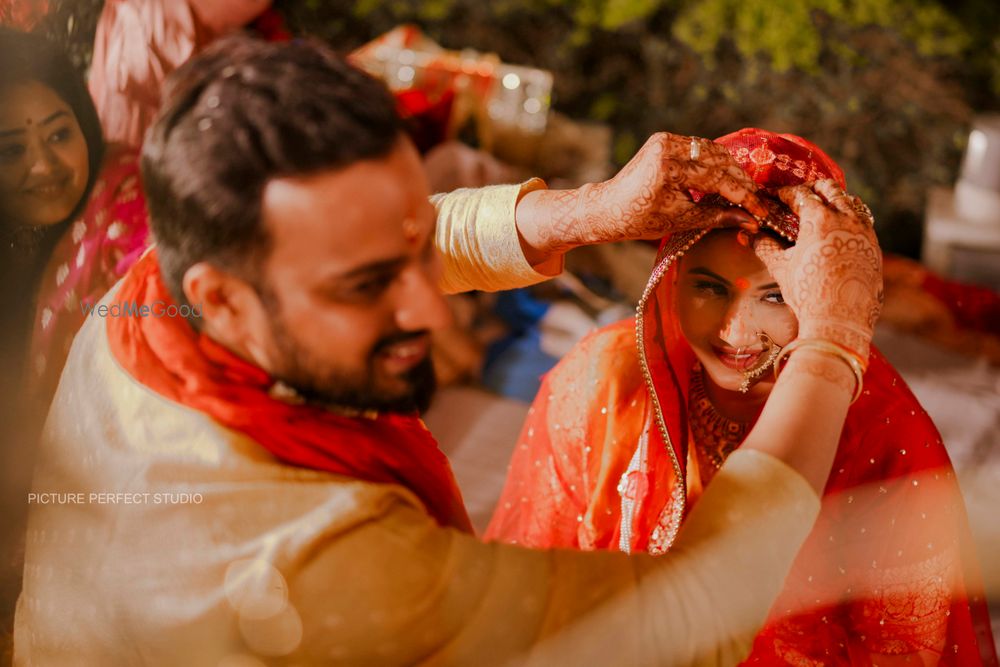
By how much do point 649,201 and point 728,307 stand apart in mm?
213

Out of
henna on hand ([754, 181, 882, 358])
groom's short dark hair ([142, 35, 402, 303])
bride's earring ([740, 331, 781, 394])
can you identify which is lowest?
bride's earring ([740, 331, 781, 394])

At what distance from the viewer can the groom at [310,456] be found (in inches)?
24.1

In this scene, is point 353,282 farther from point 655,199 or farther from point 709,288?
point 709,288

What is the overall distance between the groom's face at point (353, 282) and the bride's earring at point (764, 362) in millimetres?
434

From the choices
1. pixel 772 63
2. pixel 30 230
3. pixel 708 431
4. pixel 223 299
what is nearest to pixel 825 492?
pixel 708 431

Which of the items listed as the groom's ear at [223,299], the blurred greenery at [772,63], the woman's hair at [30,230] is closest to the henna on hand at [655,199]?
the groom's ear at [223,299]

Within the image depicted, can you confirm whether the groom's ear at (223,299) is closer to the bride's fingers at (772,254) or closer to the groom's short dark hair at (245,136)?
the groom's short dark hair at (245,136)

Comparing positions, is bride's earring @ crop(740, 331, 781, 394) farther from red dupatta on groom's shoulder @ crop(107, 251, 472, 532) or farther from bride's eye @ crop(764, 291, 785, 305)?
red dupatta on groom's shoulder @ crop(107, 251, 472, 532)

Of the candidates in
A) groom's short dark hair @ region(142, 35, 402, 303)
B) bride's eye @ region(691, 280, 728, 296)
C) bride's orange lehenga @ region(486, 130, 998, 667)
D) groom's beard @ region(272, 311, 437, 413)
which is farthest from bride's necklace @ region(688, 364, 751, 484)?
groom's short dark hair @ region(142, 35, 402, 303)

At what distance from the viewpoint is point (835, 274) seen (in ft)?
2.39

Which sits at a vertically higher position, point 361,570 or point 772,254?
point 772,254

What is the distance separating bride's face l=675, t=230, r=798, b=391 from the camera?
956 millimetres

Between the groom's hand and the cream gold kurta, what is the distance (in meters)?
0.25

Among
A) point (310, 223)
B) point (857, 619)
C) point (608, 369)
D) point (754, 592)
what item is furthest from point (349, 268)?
point (857, 619)
